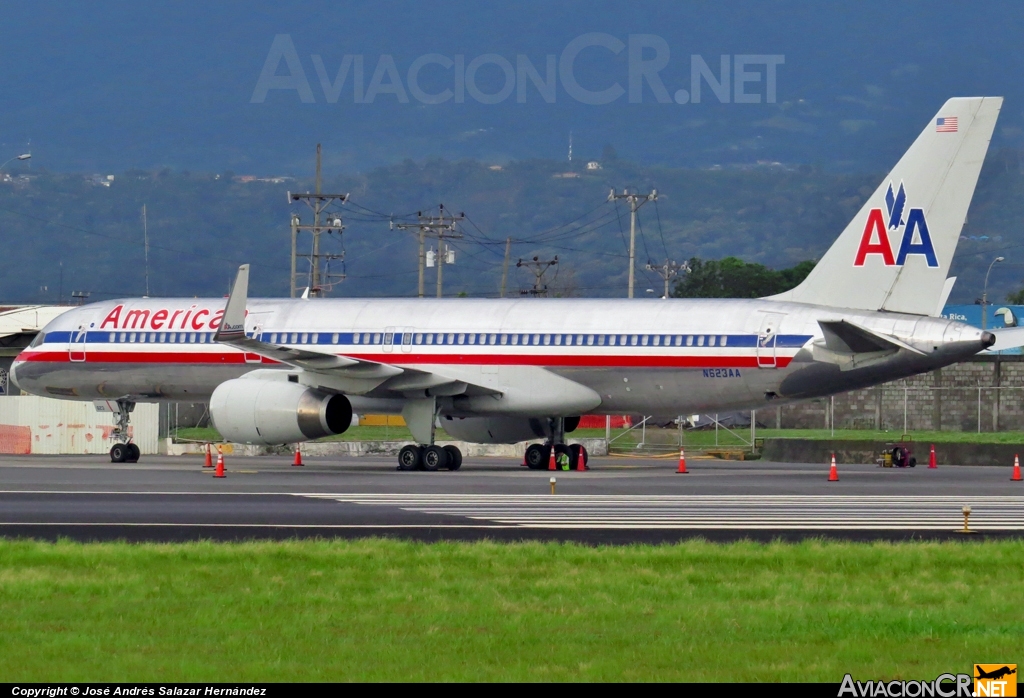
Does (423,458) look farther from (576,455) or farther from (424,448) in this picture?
(576,455)

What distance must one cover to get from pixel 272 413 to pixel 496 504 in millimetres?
11336

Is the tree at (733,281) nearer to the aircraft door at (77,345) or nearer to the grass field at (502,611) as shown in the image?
the aircraft door at (77,345)

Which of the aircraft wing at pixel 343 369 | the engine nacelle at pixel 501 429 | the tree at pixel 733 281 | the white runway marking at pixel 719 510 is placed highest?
the tree at pixel 733 281

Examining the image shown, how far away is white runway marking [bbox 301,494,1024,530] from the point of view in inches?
797

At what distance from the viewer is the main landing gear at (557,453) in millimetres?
36906

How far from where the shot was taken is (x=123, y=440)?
4022cm

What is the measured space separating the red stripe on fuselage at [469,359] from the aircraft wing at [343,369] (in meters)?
0.81

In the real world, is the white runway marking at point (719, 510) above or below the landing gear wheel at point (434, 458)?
below

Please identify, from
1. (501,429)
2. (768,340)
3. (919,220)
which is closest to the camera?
(919,220)

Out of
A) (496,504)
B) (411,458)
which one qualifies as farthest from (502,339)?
(496,504)

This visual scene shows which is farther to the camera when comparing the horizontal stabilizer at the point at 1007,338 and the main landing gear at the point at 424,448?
the main landing gear at the point at 424,448

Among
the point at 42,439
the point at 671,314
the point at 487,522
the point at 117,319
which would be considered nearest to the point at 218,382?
the point at 117,319

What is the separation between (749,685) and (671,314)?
83.7 ft

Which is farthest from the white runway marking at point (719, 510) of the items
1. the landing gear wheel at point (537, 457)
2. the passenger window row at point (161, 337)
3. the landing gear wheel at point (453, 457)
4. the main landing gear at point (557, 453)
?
the passenger window row at point (161, 337)
